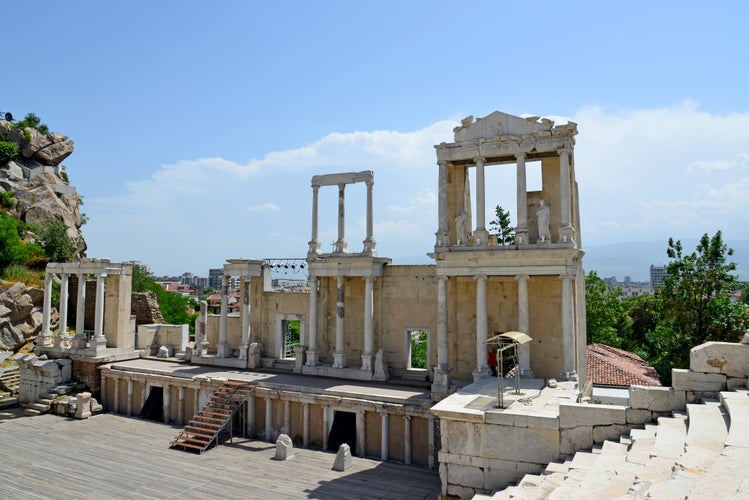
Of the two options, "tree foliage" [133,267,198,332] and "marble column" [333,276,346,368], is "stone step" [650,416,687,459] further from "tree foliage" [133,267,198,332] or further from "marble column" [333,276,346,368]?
"tree foliage" [133,267,198,332]

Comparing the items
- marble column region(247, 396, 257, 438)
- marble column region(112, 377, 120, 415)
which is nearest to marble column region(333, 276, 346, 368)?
marble column region(247, 396, 257, 438)

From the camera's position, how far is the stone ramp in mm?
7007

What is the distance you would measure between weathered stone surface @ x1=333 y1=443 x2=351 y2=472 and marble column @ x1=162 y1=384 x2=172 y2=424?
9.96 meters

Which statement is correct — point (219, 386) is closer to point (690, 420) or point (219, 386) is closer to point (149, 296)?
point (149, 296)

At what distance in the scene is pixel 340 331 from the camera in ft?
75.3

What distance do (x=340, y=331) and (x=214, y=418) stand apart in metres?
6.16

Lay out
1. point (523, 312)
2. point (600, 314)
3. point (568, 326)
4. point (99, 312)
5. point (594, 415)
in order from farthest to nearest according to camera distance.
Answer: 1. point (600, 314)
2. point (99, 312)
3. point (523, 312)
4. point (568, 326)
5. point (594, 415)

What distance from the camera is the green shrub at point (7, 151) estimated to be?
4397cm

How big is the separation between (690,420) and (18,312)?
1380 inches

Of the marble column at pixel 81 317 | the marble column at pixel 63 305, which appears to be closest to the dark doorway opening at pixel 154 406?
the marble column at pixel 81 317

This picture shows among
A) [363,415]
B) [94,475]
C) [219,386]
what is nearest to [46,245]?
[219,386]

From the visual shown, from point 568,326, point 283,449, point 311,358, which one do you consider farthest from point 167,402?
point 568,326

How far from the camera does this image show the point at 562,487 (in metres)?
8.67

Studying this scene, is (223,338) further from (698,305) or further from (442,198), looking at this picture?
(698,305)
